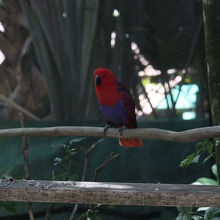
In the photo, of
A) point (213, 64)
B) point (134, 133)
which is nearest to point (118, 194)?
point (134, 133)

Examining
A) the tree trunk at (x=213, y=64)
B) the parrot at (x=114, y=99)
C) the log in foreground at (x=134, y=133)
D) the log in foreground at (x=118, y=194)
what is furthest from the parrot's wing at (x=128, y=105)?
the log in foreground at (x=118, y=194)

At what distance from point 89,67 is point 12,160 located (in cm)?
184

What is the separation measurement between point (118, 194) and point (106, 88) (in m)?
1.31

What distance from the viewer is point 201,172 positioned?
3.24 m

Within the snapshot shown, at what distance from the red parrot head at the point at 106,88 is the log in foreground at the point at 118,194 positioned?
114cm

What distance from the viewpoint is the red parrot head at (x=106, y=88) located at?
277 centimetres

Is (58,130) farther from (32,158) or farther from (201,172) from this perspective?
(201,172)

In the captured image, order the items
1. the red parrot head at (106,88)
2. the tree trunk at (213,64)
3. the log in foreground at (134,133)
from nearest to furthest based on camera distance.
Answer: the log in foreground at (134,133), the tree trunk at (213,64), the red parrot head at (106,88)

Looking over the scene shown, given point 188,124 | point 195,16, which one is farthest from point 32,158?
point 195,16

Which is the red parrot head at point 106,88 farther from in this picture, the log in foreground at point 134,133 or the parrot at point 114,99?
the log in foreground at point 134,133


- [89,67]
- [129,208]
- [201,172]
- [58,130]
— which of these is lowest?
[129,208]

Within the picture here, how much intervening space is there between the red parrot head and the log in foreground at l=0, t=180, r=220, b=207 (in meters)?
1.14

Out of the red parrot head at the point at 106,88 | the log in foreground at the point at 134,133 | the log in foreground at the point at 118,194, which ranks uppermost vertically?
the red parrot head at the point at 106,88

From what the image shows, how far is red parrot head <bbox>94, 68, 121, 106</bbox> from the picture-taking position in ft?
9.09
